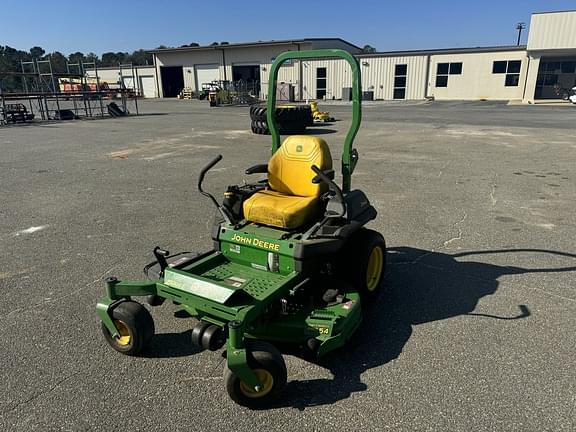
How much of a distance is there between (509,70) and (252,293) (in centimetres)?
3730

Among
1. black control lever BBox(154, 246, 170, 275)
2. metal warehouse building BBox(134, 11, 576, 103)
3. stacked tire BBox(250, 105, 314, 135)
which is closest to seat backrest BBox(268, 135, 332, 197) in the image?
black control lever BBox(154, 246, 170, 275)

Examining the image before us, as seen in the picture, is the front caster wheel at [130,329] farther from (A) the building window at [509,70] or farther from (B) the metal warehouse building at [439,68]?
(A) the building window at [509,70]

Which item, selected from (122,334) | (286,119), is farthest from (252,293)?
(286,119)

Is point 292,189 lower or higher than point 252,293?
higher

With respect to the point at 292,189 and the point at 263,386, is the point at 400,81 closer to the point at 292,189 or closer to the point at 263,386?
the point at 292,189

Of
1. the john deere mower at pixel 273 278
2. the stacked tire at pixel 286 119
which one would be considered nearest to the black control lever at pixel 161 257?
the john deere mower at pixel 273 278

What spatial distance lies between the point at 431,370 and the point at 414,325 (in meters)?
0.57

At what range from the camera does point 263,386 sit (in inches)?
98.7

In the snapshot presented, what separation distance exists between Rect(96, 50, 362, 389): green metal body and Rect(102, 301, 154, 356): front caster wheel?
0.06 meters

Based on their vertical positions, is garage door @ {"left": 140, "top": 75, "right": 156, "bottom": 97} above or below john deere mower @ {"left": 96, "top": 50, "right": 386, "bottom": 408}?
above

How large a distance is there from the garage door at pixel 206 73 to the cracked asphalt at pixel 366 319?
125ft

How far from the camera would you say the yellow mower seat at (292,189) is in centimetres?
337

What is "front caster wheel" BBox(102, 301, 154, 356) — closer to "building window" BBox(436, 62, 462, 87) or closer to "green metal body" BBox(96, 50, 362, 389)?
"green metal body" BBox(96, 50, 362, 389)

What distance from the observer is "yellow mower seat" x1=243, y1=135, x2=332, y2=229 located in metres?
3.37
